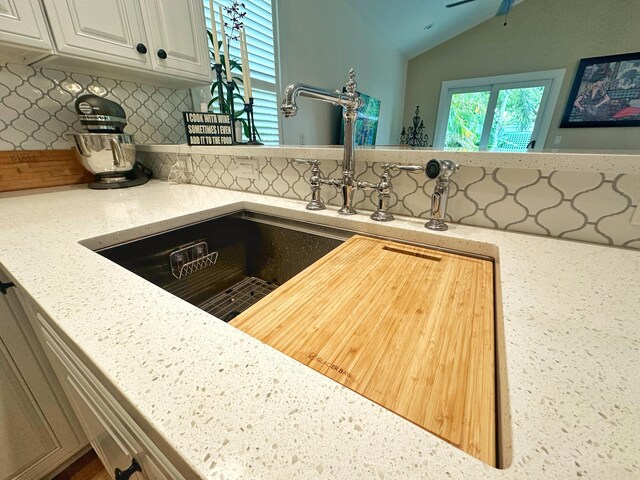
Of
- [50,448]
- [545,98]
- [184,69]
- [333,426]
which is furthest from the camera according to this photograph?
[545,98]

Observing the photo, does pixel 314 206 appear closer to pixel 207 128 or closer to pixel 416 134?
pixel 207 128

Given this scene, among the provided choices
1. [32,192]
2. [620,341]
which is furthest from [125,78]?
[620,341]

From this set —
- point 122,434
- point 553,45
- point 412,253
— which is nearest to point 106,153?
point 122,434

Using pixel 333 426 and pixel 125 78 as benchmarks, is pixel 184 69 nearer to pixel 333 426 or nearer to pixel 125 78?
pixel 125 78

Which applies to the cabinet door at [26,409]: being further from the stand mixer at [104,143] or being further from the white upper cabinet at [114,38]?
the white upper cabinet at [114,38]

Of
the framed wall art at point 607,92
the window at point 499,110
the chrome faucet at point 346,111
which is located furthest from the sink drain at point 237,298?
the framed wall art at point 607,92

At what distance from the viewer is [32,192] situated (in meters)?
1.10

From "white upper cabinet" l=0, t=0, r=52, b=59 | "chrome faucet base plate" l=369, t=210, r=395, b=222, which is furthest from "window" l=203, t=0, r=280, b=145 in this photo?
"chrome faucet base plate" l=369, t=210, r=395, b=222

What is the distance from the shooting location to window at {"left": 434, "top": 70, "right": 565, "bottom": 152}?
372 cm

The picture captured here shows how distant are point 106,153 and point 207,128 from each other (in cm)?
43

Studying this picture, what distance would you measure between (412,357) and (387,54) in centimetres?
449

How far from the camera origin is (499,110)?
4.07 metres

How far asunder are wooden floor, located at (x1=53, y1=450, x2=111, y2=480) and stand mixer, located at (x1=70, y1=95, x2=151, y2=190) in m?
1.06

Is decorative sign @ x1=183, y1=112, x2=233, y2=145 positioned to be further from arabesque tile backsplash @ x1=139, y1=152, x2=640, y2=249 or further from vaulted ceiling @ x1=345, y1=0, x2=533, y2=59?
vaulted ceiling @ x1=345, y1=0, x2=533, y2=59
